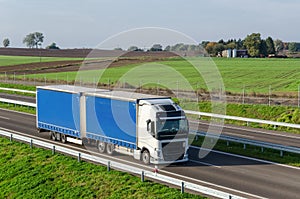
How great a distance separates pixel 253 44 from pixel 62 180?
119 meters

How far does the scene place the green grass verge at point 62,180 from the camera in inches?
711

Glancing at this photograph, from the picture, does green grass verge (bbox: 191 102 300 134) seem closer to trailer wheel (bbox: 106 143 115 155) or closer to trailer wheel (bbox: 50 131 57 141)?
trailer wheel (bbox: 50 131 57 141)

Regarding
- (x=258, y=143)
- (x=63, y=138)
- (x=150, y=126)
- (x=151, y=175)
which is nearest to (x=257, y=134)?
(x=258, y=143)

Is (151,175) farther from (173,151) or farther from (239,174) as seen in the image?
(239,174)

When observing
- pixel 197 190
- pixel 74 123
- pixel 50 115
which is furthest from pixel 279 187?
pixel 50 115

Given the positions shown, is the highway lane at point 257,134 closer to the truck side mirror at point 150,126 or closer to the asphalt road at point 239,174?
the asphalt road at point 239,174

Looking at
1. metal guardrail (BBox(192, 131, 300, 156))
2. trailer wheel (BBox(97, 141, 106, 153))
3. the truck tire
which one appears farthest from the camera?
trailer wheel (BBox(97, 141, 106, 153))

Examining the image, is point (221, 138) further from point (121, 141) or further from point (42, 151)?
point (42, 151)

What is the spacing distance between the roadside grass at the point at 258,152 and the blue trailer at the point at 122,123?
15.3ft

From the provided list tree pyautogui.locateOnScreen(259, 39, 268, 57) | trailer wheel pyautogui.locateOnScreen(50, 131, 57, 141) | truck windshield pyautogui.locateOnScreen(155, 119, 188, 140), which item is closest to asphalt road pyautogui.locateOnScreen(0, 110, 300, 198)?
truck windshield pyautogui.locateOnScreen(155, 119, 188, 140)

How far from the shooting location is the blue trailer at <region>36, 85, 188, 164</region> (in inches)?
848

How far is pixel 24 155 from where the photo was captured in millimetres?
25375

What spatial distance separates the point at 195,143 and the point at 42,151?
8.84 m

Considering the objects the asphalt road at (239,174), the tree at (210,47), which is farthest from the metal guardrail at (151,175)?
the tree at (210,47)
